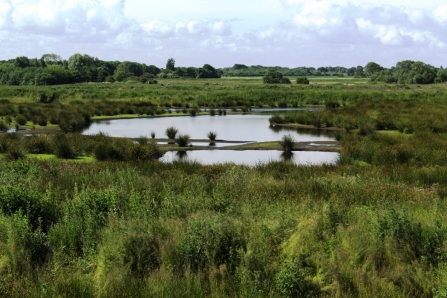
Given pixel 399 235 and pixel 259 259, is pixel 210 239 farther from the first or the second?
pixel 399 235

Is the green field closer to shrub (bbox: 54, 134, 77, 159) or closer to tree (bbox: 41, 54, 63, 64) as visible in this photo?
shrub (bbox: 54, 134, 77, 159)

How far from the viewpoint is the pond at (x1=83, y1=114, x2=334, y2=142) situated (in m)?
33.2

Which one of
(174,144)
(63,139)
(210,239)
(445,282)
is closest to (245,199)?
(210,239)

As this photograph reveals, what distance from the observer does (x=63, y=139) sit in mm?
22750

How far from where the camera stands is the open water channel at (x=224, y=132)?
24359 millimetres

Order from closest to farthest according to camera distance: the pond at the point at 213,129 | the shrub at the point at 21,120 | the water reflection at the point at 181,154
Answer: the water reflection at the point at 181,154
the pond at the point at 213,129
the shrub at the point at 21,120

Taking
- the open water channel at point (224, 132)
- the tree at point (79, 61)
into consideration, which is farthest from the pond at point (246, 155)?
the tree at point (79, 61)

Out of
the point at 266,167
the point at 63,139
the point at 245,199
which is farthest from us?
the point at 63,139

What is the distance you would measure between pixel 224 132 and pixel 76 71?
101 meters

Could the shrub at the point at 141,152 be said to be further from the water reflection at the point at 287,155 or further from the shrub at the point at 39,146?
the water reflection at the point at 287,155

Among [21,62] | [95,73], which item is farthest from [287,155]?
[21,62]

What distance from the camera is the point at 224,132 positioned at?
36469mm

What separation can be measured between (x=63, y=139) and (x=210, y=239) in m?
16.7

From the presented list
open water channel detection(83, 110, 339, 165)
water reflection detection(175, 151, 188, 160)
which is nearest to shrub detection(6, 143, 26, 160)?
A: open water channel detection(83, 110, 339, 165)
